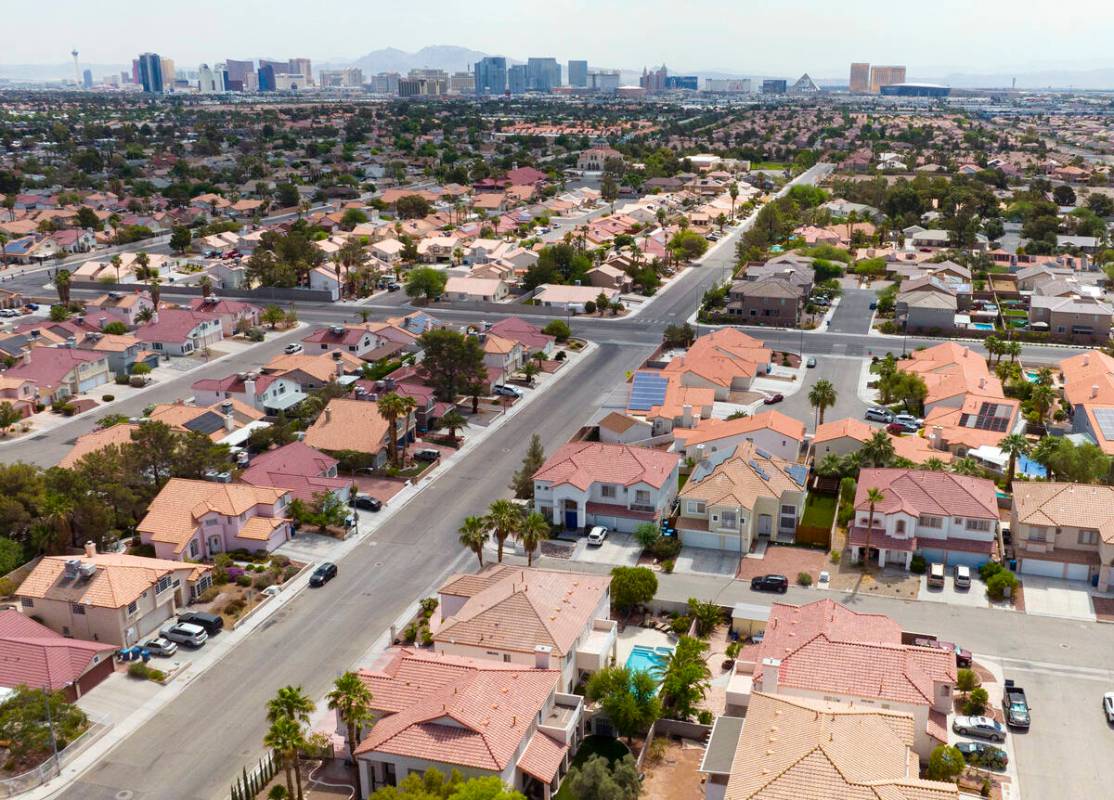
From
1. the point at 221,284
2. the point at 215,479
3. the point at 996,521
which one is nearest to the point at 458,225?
the point at 221,284

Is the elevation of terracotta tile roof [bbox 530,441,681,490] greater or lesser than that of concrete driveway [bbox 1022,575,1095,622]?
greater

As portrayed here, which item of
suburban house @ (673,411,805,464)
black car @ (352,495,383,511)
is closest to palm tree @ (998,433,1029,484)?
suburban house @ (673,411,805,464)

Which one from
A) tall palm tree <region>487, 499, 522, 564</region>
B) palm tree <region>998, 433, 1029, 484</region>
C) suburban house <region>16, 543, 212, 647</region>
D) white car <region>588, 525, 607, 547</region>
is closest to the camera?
suburban house <region>16, 543, 212, 647</region>

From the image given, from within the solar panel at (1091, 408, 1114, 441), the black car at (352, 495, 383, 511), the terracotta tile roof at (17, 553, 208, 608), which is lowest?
the black car at (352, 495, 383, 511)

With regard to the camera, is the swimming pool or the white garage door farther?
the white garage door

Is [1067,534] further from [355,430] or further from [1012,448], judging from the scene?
[355,430]

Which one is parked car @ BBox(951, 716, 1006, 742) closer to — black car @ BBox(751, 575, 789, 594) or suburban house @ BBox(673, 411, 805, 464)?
black car @ BBox(751, 575, 789, 594)

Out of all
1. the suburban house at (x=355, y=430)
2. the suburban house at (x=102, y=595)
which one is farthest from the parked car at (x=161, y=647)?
the suburban house at (x=355, y=430)

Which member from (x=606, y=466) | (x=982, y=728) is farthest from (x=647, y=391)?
(x=982, y=728)
